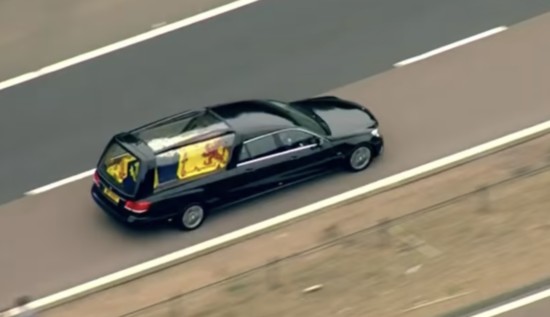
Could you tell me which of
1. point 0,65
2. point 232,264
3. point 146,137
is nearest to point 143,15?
point 0,65

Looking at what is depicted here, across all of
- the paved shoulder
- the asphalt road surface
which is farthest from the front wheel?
the paved shoulder

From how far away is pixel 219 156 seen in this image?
1100 inches

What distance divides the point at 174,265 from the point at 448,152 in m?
4.91

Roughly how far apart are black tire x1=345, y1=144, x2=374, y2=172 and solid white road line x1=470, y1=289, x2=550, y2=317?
4668 mm

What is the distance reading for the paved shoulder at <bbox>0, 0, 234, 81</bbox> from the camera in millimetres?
32375

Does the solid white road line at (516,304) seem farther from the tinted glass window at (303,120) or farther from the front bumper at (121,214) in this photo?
the front bumper at (121,214)

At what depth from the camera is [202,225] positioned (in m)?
28.1

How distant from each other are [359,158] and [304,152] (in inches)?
34.6

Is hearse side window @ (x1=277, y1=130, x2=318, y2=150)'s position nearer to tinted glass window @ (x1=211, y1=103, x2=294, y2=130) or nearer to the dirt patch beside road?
tinted glass window @ (x1=211, y1=103, x2=294, y2=130)

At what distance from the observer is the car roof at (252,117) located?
92.8 ft

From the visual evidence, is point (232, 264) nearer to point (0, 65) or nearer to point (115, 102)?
point (115, 102)

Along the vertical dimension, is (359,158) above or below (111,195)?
above

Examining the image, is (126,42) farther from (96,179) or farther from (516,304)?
(516,304)

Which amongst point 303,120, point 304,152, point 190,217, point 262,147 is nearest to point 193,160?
point 190,217
